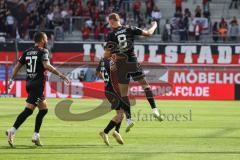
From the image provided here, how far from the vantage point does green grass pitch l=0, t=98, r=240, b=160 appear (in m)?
12.9

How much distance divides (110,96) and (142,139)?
1.31m

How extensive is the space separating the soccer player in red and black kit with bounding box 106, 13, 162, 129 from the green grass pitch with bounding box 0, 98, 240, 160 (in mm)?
1024

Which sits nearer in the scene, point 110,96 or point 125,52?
point 125,52

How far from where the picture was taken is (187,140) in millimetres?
15547

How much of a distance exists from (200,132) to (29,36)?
889 inches

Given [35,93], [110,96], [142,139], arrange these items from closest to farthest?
[35,93] → [110,96] → [142,139]

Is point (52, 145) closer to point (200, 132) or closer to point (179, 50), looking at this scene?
point (200, 132)

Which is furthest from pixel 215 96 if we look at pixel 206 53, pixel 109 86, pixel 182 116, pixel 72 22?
pixel 109 86

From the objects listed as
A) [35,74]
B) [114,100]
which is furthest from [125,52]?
[35,74]

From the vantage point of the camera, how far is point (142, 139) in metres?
15.7

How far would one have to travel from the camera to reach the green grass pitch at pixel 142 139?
506 inches

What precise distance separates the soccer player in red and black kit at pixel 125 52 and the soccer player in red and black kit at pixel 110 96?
0.68 feet

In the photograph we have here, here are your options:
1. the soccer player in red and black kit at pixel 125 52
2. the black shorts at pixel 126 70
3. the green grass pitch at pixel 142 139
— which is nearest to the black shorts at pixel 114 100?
the soccer player in red and black kit at pixel 125 52

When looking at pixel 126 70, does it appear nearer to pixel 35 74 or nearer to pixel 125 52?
pixel 125 52
